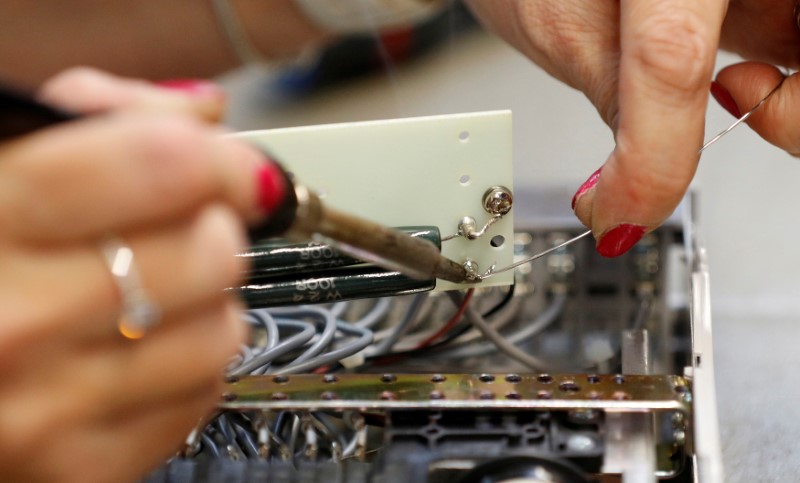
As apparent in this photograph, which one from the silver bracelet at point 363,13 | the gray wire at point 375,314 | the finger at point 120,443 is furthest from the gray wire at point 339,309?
the silver bracelet at point 363,13

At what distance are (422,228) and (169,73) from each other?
0.61m

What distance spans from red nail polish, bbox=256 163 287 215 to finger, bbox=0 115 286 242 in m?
0.01

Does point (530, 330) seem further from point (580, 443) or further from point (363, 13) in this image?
point (363, 13)

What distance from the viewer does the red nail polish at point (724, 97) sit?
1.65 ft

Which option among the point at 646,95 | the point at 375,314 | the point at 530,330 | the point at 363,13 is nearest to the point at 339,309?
the point at 375,314

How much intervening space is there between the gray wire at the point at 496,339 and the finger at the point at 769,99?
19 cm

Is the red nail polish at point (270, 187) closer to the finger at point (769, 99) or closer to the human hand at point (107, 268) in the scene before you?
the human hand at point (107, 268)

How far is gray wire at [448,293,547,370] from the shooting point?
499 millimetres

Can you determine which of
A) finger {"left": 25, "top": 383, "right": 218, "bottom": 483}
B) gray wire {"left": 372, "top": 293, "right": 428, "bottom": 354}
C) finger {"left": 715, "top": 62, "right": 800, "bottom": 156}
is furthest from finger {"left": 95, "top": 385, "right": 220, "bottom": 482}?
finger {"left": 715, "top": 62, "right": 800, "bottom": 156}

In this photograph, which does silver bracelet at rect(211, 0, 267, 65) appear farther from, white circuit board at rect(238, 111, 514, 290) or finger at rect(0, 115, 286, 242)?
finger at rect(0, 115, 286, 242)

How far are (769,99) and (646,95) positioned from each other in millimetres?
119

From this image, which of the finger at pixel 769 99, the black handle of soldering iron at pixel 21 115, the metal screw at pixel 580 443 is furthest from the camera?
the finger at pixel 769 99

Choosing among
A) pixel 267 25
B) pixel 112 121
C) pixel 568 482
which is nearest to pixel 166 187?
pixel 112 121

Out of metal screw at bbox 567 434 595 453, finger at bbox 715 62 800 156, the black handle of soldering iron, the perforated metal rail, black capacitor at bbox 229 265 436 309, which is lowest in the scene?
metal screw at bbox 567 434 595 453
